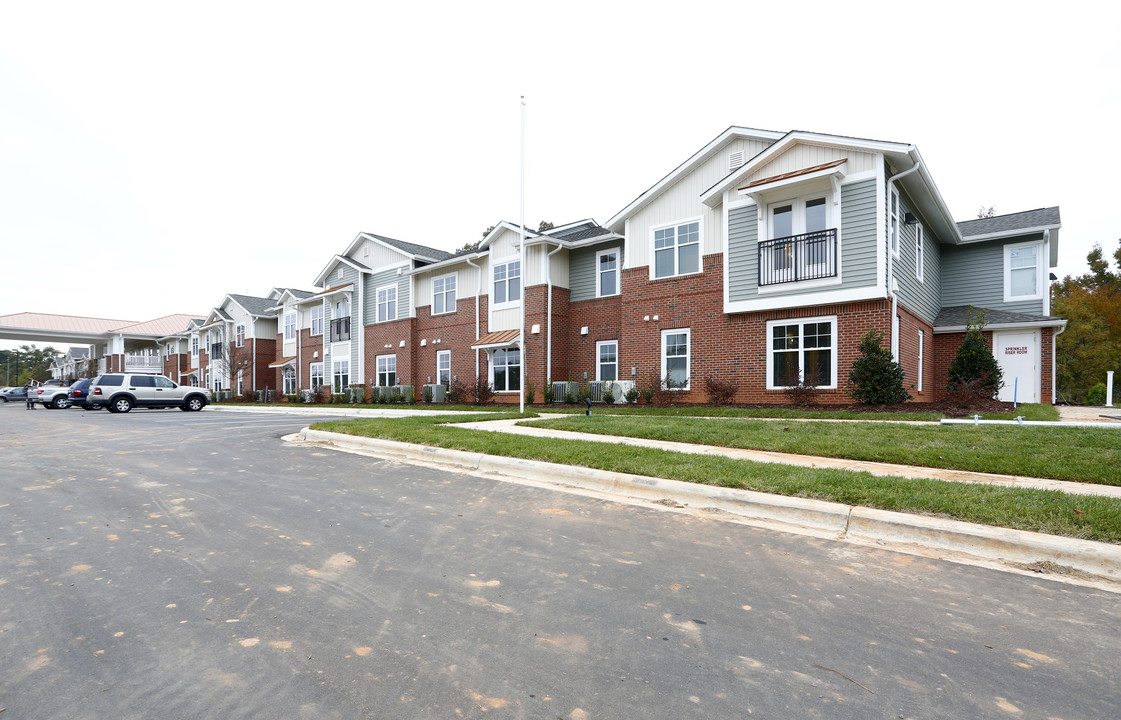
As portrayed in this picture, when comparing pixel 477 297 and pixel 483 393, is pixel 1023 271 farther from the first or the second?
pixel 477 297

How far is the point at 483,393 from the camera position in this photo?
22.0 metres

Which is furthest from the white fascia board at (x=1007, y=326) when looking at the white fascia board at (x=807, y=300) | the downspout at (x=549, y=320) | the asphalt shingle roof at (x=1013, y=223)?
the downspout at (x=549, y=320)

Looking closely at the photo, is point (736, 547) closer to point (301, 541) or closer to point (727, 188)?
point (301, 541)

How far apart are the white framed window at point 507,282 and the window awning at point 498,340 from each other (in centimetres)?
135

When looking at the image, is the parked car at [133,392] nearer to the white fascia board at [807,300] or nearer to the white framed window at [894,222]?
the white fascia board at [807,300]

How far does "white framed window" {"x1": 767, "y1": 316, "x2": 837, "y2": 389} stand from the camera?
1474 centimetres

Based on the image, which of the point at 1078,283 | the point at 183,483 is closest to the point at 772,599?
the point at 183,483

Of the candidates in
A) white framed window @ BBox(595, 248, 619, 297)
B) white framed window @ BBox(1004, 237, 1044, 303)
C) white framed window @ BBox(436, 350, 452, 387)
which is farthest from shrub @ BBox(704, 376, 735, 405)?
white framed window @ BBox(436, 350, 452, 387)

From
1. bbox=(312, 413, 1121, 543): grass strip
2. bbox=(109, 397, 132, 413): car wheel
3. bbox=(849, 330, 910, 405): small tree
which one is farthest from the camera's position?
bbox=(109, 397, 132, 413): car wheel

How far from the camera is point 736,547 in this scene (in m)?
4.40

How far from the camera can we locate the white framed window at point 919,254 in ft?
55.9

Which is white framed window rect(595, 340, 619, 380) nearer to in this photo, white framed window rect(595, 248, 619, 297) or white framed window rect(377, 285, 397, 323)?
white framed window rect(595, 248, 619, 297)

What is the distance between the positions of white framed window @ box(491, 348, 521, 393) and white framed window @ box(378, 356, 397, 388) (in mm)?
6977

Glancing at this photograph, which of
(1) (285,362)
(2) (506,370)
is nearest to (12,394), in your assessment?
(1) (285,362)
